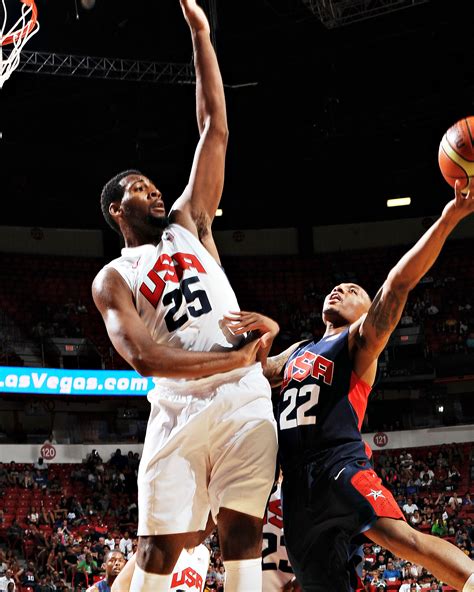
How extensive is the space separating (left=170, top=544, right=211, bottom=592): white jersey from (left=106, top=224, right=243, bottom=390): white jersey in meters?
1.49

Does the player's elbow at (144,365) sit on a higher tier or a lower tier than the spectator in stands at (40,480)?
lower

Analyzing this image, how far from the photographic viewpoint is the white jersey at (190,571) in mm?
4680

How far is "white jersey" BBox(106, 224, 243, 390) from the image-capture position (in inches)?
143

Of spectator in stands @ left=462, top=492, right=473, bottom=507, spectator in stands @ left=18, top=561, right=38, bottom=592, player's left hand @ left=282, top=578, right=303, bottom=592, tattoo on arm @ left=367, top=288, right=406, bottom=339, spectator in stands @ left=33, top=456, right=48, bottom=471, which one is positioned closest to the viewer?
tattoo on arm @ left=367, top=288, right=406, bottom=339

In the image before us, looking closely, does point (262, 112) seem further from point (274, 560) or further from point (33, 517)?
point (274, 560)

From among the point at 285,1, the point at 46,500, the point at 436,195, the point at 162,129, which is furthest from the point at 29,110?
the point at 436,195

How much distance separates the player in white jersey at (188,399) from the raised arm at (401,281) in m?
0.98

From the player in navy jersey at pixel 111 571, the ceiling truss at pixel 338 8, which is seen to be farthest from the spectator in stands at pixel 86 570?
the ceiling truss at pixel 338 8

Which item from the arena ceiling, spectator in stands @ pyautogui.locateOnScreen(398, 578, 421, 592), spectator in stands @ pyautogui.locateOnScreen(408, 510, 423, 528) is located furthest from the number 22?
spectator in stands @ pyautogui.locateOnScreen(408, 510, 423, 528)

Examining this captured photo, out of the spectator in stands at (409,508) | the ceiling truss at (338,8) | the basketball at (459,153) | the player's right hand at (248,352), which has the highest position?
the ceiling truss at (338,8)

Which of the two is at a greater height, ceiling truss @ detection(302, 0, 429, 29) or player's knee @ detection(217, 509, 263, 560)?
ceiling truss @ detection(302, 0, 429, 29)

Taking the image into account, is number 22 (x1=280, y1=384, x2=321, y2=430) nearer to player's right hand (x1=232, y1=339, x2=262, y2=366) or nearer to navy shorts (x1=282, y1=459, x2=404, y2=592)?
navy shorts (x1=282, y1=459, x2=404, y2=592)

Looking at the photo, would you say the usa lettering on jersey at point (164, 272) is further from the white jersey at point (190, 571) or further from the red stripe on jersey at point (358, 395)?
the white jersey at point (190, 571)

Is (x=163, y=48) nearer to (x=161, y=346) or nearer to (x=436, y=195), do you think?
(x=436, y=195)
